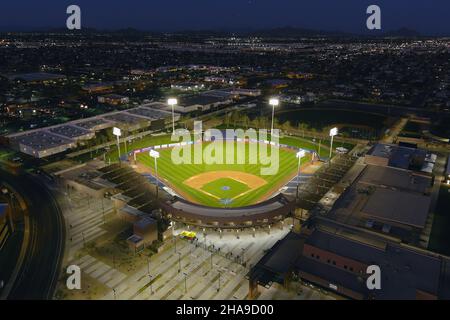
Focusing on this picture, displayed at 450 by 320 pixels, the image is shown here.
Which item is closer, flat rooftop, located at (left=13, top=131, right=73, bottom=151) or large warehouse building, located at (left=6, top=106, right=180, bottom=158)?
flat rooftop, located at (left=13, top=131, right=73, bottom=151)

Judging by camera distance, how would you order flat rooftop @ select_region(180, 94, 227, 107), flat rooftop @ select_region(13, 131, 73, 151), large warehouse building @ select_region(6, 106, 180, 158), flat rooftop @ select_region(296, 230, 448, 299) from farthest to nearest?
A: flat rooftop @ select_region(180, 94, 227, 107) → large warehouse building @ select_region(6, 106, 180, 158) → flat rooftop @ select_region(13, 131, 73, 151) → flat rooftop @ select_region(296, 230, 448, 299)

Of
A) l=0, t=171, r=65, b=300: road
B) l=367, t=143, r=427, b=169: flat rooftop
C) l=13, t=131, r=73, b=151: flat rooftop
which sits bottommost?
l=0, t=171, r=65, b=300: road

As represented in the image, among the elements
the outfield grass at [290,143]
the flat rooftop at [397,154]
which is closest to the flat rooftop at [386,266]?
the flat rooftop at [397,154]

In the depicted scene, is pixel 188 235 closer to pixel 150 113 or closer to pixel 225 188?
pixel 225 188

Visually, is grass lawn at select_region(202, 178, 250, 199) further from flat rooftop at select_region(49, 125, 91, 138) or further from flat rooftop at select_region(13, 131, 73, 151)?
flat rooftop at select_region(49, 125, 91, 138)

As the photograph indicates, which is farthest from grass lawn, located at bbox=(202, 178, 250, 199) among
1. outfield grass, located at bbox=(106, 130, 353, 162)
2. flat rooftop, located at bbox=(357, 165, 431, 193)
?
outfield grass, located at bbox=(106, 130, 353, 162)

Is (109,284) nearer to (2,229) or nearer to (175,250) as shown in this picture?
(175,250)

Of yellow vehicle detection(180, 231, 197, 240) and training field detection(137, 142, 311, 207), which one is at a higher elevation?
training field detection(137, 142, 311, 207)
